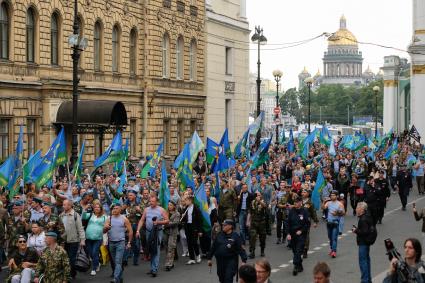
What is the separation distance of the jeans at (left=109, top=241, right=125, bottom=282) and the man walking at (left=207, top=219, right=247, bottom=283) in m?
2.41

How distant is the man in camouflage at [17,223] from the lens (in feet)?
56.2

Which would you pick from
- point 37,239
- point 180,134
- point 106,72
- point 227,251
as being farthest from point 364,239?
point 180,134

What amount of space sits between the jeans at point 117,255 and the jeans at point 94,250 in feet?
1.89

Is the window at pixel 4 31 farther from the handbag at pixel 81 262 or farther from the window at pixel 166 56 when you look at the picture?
the handbag at pixel 81 262

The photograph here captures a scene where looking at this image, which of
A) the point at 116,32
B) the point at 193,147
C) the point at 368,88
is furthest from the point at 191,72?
the point at 368,88

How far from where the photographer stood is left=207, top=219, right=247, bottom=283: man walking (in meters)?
15.1

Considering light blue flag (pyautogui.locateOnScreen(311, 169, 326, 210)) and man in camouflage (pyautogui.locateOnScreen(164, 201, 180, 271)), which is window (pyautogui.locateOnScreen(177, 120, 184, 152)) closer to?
light blue flag (pyautogui.locateOnScreen(311, 169, 326, 210))

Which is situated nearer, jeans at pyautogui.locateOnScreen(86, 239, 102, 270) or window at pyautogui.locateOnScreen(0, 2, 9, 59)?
jeans at pyautogui.locateOnScreen(86, 239, 102, 270)

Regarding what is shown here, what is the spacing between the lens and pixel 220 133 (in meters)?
53.8

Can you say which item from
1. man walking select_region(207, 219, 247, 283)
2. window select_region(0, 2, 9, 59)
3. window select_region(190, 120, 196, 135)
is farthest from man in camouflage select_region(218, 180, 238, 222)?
window select_region(190, 120, 196, 135)

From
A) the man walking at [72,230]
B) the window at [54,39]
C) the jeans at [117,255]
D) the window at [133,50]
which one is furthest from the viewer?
the window at [133,50]

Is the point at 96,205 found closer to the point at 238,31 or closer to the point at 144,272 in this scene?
the point at 144,272

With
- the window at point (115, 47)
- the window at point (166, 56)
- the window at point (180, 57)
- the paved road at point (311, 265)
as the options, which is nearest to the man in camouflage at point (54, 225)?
the paved road at point (311, 265)

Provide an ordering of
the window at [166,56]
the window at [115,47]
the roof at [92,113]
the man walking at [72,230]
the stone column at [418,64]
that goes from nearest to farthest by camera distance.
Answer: the man walking at [72,230] → the roof at [92,113] → the window at [115,47] → the window at [166,56] → the stone column at [418,64]
